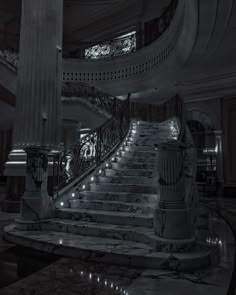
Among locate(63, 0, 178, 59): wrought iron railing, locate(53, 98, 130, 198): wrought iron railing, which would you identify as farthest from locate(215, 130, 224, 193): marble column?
locate(53, 98, 130, 198): wrought iron railing

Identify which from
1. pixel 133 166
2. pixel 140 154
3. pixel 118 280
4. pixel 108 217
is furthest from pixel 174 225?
pixel 140 154

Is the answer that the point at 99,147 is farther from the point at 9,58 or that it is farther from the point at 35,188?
the point at 9,58

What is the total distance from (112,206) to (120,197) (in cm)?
28

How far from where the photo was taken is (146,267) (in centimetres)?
266

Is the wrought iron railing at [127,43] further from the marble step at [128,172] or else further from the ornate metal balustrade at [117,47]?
the marble step at [128,172]

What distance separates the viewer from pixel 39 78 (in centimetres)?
571

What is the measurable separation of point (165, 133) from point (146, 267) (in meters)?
5.22

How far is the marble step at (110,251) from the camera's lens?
262cm

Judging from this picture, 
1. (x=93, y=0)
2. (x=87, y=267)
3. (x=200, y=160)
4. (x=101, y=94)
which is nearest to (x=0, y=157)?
(x=101, y=94)

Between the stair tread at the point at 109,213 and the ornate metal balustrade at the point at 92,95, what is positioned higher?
the ornate metal balustrade at the point at 92,95

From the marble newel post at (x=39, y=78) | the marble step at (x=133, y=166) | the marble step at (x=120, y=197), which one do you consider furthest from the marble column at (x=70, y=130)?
the marble step at (x=120, y=197)

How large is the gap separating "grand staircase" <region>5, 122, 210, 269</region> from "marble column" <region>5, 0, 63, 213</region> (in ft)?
4.58

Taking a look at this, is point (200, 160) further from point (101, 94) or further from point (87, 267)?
point (87, 267)

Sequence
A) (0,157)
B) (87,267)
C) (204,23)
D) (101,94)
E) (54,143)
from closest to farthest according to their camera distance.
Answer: (87,267), (54,143), (204,23), (101,94), (0,157)
